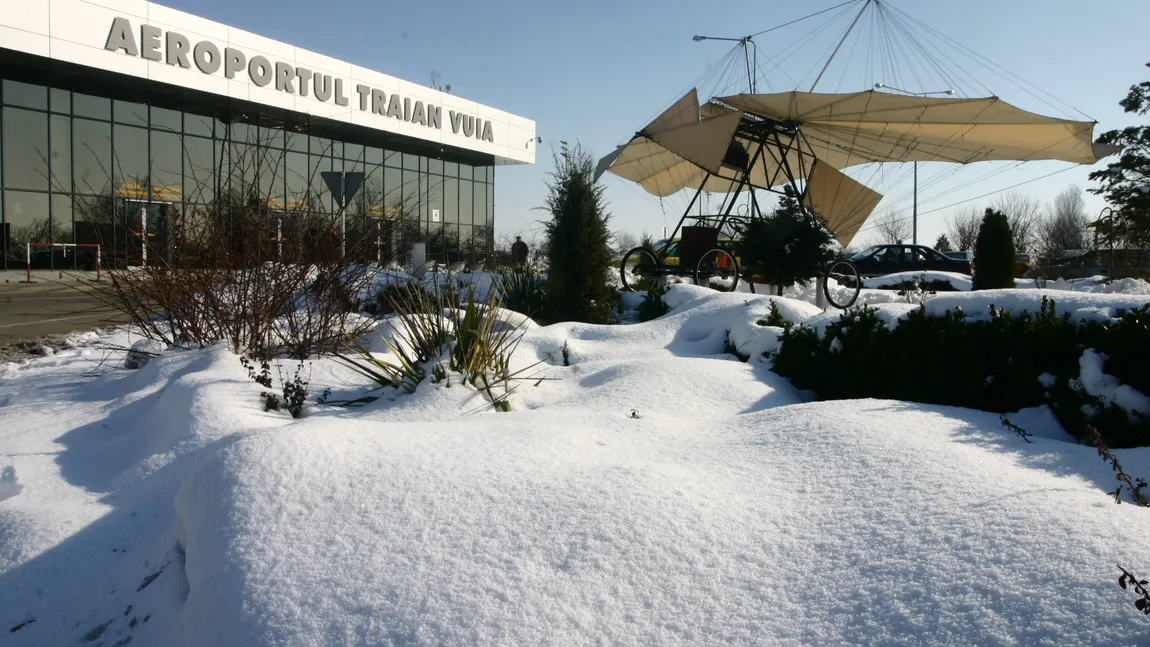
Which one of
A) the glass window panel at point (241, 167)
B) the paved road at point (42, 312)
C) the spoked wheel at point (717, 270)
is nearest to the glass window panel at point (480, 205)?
the paved road at point (42, 312)

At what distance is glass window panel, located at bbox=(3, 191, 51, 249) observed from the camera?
19203 millimetres

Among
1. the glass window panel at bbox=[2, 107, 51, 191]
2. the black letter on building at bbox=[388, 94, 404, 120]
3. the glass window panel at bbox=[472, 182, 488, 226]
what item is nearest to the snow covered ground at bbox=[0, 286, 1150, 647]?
the glass window panel at bbox=[2, 107, 51, 191]

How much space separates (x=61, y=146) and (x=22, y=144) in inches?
34.7

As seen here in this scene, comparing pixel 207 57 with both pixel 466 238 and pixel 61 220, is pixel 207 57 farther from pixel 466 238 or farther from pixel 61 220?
pixel 466 238

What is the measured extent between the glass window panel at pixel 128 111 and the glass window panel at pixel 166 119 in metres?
0.27

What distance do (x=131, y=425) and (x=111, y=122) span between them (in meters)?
20.2

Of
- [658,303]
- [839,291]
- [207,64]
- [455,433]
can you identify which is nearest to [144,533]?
[455,433]

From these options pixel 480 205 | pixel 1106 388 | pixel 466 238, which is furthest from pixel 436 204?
pixel 1106 388

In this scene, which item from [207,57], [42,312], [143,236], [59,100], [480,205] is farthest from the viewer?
[480,205]

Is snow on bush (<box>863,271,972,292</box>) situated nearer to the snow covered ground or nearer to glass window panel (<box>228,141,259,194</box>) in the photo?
the snow covered ground

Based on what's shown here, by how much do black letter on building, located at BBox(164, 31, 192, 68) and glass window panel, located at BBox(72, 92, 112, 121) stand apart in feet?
8.54

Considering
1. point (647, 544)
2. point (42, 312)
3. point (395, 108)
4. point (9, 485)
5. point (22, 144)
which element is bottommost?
point (9, 485)

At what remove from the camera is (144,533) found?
9.53 feet

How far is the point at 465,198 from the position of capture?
110ft
